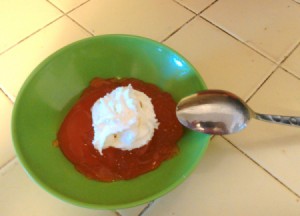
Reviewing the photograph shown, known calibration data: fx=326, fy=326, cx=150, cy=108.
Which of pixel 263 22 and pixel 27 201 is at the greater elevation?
pixel 263 22

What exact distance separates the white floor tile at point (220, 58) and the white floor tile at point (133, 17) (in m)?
0.03

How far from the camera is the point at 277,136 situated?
1.54 feet

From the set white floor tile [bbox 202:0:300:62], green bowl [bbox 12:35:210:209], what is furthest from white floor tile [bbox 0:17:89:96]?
white floor tile [bbox 202:0:300:62]

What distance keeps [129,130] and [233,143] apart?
0.52ft

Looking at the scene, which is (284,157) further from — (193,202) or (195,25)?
(195,25)

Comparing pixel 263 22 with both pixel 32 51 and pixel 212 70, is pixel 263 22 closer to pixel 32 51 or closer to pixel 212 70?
pixel 212 70

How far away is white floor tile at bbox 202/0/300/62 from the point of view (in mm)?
565

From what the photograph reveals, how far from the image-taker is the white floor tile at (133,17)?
59 centimetres

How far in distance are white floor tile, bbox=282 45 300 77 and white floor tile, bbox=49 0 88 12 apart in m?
0.39

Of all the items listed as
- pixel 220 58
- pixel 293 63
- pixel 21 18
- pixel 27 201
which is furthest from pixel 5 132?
pixel 293 63

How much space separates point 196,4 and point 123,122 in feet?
1.10

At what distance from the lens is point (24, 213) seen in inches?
16.4

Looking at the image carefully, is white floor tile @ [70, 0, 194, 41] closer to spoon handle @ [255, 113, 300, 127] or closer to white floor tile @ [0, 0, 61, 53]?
white floor tile @ [0, 0, 61, 53]

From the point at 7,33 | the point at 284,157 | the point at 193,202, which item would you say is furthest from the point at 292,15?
the point at 7,33
